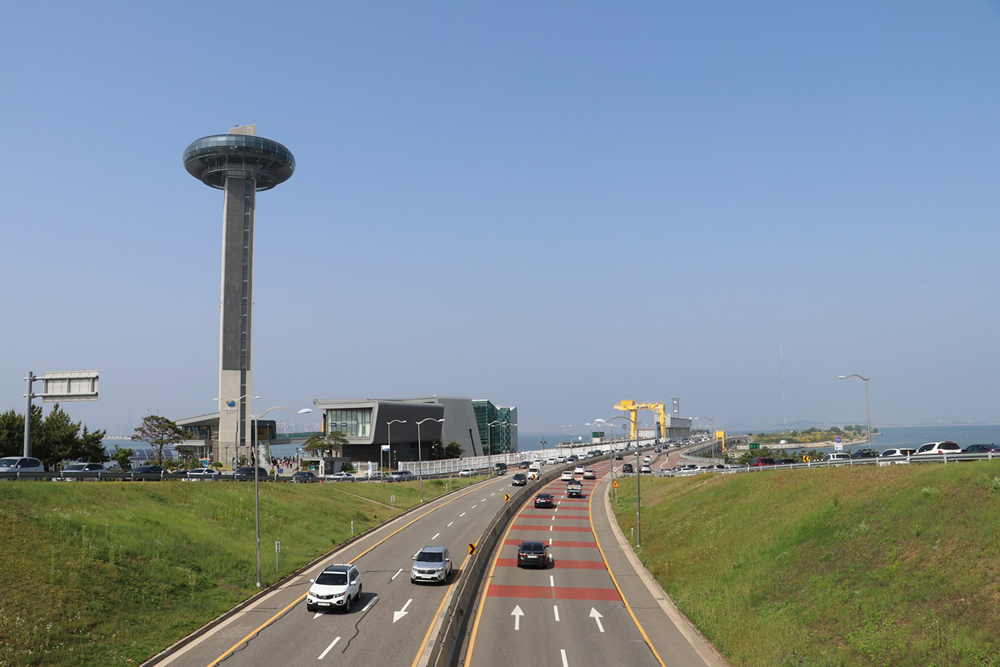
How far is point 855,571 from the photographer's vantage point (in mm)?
28250

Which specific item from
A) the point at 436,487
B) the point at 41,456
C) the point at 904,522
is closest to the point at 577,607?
the point at 904,522

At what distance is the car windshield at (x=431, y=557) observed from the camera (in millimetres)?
37906

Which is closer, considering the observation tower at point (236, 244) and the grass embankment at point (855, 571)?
the grass embankment at point (855, 571)

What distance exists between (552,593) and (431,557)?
22.6 ft

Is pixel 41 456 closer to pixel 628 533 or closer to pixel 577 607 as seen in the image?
pixel 628 533

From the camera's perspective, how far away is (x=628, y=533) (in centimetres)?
5491

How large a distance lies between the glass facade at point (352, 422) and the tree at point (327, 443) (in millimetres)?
3429

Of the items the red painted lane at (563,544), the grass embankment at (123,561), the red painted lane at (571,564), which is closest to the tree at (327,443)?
the grass embankment at (123,561)

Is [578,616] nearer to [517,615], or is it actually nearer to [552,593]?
[517,615]

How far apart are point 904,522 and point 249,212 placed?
11596 centimetres

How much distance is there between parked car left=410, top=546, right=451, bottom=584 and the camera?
3694 centimetres

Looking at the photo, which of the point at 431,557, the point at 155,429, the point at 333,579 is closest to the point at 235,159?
the point at 155,429

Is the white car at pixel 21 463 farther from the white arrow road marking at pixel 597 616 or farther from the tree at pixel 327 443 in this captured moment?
the tree at pixel 327 443

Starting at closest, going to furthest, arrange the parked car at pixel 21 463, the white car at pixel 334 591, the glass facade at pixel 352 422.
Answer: the white car at pixel 334 591, the parked car at pixel 21 463, the glass facade at pixel 352 422
